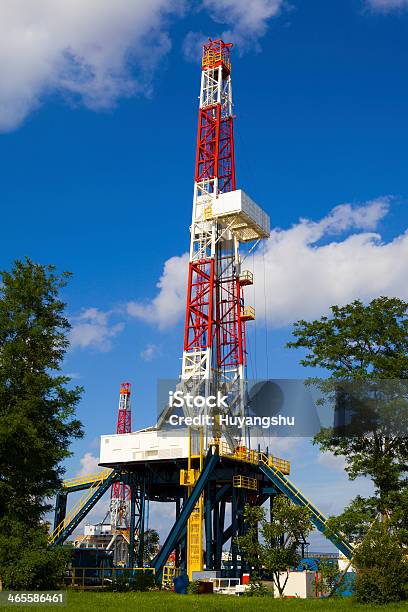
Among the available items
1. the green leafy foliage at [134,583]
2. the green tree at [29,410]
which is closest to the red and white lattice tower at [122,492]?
the green leafy foliage at [134,583]

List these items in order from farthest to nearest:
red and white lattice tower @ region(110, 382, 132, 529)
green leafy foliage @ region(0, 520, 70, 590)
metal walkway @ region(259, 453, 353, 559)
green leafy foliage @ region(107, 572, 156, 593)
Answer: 1. red and white lattice tower @ region(110, 382, 132, 529)
2. metal walkway @ region(259, 453, 353, 559)
3. green leafy foliage @ region(107, 572, 156, 593)
4. green leafy foliage @ region(0, 520, 70, 590)

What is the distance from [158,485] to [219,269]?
54.7 feet

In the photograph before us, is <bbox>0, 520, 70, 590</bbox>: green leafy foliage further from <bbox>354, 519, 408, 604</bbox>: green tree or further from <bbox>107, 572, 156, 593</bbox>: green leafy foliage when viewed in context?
<bbox>354, 519, 408, 604</bbox>: green tree

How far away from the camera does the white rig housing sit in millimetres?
44469

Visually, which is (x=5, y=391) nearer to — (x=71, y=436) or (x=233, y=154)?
(x=71, y=436)

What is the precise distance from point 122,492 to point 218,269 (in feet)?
167

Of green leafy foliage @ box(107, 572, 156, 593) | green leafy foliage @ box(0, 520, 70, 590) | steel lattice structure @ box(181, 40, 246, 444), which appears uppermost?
steel lattice structure @ box(181, 40, 246, 444)

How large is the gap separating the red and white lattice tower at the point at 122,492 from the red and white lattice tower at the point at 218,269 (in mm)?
37878

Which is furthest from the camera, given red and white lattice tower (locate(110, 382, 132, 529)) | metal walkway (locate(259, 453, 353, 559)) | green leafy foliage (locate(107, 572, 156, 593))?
red and white lattice tower (locate(110, 382, 132, 529))

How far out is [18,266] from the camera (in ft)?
103

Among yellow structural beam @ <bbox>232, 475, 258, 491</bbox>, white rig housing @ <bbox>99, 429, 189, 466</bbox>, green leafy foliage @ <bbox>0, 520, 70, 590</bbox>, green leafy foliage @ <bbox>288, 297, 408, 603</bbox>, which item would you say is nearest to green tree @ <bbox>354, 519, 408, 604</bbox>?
green leafy foliage @ <bbox>288, 297, 408, 603</bbox>

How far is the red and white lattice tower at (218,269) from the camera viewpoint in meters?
50.4

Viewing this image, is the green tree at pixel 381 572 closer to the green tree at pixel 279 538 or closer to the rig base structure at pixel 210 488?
the green tree at pixel 279 538

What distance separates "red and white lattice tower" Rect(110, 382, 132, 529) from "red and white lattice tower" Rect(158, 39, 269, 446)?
37878mm
